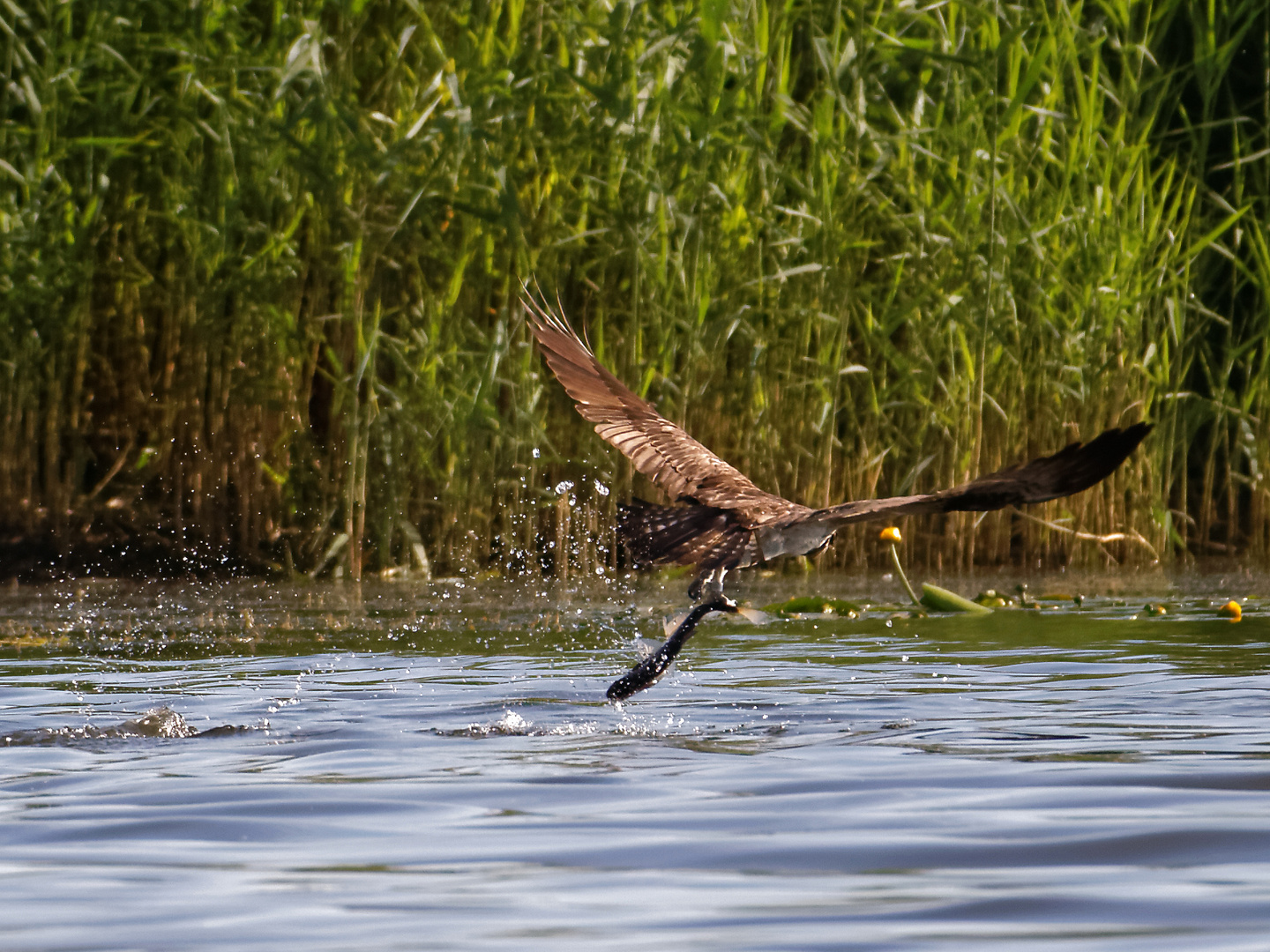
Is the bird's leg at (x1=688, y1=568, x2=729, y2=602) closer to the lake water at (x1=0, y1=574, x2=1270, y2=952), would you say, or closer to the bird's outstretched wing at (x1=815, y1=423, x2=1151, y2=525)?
the lake water at (x1=0, y1=574, x2=1270, y2=952)

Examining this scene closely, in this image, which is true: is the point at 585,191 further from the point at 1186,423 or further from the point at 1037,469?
the point at 1037,469

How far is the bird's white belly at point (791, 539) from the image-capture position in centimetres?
394

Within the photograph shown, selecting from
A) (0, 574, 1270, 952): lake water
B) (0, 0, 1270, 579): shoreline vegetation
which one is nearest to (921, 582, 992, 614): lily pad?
(0, 574, 1270, 952): lake water

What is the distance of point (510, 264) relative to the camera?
731cm

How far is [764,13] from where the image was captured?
7.35 metres

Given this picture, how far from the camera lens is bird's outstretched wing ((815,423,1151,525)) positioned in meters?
3.55

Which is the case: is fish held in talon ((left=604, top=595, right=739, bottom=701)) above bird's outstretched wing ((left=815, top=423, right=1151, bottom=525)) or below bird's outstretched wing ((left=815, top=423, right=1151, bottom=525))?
below

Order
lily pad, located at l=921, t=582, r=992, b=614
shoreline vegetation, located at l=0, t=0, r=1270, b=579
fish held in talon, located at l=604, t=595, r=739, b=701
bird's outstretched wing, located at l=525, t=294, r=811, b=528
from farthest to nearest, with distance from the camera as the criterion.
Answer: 1. shoreline vegetation, located at l=0, t=0, r=1270, b=579
2. lily pad, located at l=921, t=582, r=992, b=614
3. bird's outstretched wing, located at l=525, t=294, r=811, b=528
4. fish held in talon, located at l=604, t=595, r=739, b=701

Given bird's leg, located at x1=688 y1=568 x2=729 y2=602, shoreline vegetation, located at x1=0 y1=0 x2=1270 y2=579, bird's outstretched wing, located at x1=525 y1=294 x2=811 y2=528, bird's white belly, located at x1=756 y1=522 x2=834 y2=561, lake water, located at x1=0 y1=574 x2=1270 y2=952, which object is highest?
shoreline vegetation, located at x1=0 y1=0 x2=1270 y2=579

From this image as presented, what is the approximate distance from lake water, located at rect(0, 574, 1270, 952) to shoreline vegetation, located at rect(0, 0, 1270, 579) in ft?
4.02

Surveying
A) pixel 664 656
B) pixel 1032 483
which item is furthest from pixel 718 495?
pixel 1032 483

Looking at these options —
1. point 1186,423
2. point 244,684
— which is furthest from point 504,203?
point 1186,423

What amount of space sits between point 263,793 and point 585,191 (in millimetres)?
4383

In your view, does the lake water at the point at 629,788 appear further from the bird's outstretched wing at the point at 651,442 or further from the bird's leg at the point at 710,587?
the bird's outstretched wing at the point at 651,442
